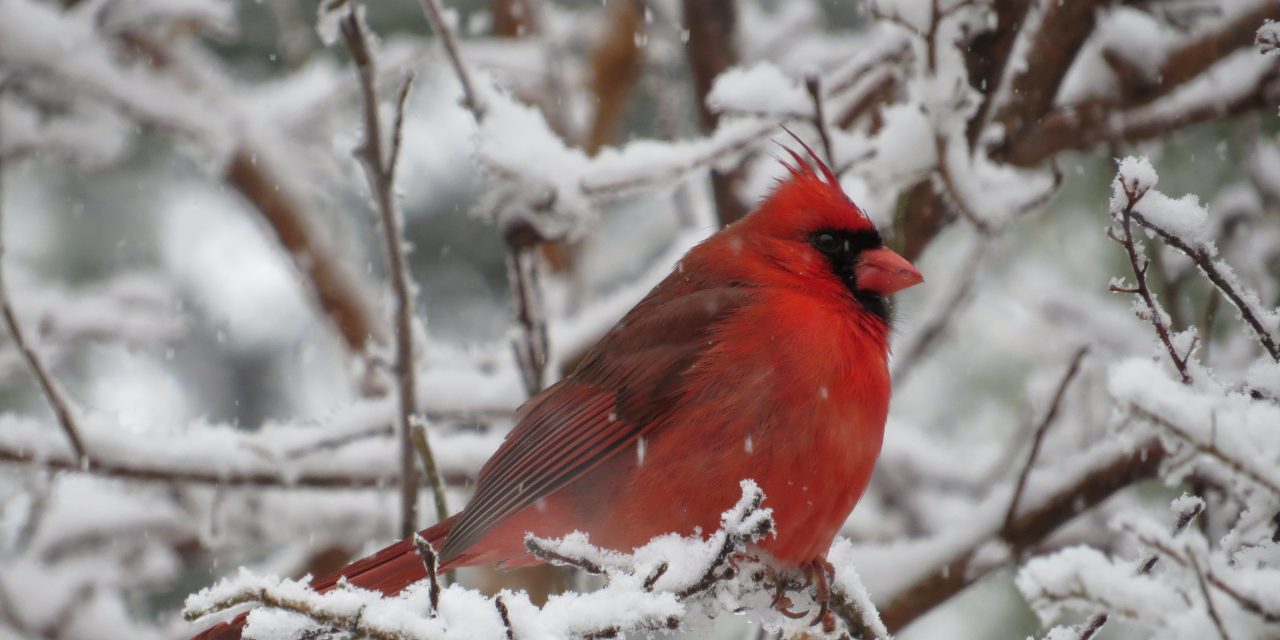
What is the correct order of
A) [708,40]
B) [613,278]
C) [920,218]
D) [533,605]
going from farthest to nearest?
[613,278] → [708,40] → [920,218] → [533,605]

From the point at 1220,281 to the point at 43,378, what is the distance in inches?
80.9

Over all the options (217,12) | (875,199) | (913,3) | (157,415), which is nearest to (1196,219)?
(913,3)

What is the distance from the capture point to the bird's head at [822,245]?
8.16 ft

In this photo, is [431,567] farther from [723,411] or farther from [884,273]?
[884,273]

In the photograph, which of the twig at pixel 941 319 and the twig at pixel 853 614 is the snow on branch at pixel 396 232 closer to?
the twig at pixel 853 614

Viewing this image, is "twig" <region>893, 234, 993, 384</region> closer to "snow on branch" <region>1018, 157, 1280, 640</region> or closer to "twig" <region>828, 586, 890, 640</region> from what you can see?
"twig" <region>828, 586, 890, 640</region>

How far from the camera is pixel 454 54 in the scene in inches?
104

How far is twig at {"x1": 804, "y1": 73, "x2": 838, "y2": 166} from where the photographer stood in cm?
240

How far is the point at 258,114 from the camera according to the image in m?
4.48

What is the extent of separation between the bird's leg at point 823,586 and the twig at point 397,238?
2.07 ft

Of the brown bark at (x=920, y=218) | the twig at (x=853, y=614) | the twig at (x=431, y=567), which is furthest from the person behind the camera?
the brown bark at (x=920, y=218)

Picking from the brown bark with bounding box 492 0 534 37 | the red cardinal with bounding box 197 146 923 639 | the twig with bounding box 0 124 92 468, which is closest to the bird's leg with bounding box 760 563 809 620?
Answer: the red cardinal with bounding box 197 146 923 639

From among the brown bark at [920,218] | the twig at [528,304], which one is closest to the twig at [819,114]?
the brown bark at [920,218]

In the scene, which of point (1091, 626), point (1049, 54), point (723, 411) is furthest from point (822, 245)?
point (1091, 626)
